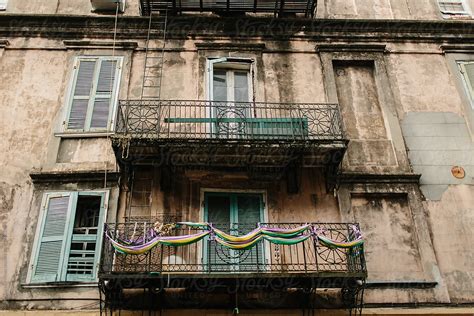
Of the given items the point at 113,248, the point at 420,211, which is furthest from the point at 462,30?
the point at 113,248

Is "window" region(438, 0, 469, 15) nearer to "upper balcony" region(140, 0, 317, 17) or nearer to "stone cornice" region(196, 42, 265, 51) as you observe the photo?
"upper balcony" region(140, 0, 317, 17)

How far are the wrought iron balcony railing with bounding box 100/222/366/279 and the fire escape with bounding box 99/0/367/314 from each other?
0.02 m

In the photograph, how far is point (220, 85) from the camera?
13406 mm

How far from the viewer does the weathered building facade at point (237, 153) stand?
10.5 metres

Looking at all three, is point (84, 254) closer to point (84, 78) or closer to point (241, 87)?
point (84, 78)

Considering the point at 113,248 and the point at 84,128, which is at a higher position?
the point at 84,128

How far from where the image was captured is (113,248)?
10.0 metres

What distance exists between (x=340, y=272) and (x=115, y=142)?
4939 millimetres

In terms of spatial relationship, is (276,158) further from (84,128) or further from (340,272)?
(84,128)

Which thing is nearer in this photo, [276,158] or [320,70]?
[276,158]

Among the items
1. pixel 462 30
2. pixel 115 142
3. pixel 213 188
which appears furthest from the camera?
pixel 462 30

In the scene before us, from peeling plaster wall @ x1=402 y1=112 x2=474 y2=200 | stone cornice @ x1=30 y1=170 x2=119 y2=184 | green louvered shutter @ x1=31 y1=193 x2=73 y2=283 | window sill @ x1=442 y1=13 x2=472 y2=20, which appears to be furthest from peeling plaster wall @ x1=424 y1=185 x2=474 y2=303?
green louvered shutter @ x1=31 y1=193 x2=73 y2=283

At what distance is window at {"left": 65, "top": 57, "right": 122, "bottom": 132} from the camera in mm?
12445

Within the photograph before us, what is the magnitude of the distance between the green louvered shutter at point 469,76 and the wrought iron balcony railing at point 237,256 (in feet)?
16.9
